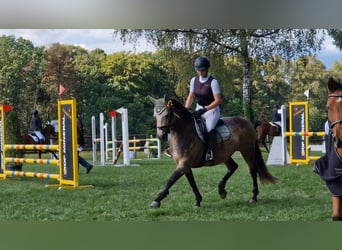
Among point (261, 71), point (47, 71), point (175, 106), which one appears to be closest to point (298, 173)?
point (261, 71)

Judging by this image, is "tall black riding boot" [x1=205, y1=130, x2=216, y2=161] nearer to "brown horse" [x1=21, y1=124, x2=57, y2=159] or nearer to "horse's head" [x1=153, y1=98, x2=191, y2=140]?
"horse's head" [x1=153, y1=98, x2=191, y2=140]

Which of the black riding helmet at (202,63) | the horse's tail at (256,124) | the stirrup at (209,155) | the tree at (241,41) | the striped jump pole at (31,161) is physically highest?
the tree at (241,41)

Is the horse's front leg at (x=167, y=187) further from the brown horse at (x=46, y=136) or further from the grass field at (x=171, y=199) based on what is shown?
Answer: the brown horse at (x=46, y=136)

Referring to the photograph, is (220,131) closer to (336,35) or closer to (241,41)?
(241,41)

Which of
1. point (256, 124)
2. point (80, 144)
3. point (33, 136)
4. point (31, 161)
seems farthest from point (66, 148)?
point (256, 124)

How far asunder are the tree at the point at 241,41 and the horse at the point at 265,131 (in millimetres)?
265

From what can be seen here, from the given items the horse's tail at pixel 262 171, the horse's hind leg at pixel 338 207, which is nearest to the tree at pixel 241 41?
the horse's tail at pixel 262 171

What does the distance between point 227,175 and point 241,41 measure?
3.23ft

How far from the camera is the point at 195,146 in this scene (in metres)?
3.43

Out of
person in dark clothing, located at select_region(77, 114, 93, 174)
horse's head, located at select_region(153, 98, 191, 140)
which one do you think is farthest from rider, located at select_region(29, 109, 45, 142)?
horse's head, located at select_region(153, 98, 191, 140)

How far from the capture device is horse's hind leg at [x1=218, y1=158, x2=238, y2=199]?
3.59 metres

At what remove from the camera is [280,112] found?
3.81 meters

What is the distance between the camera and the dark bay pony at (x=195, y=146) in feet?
11.0

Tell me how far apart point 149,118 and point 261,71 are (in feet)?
3.07
